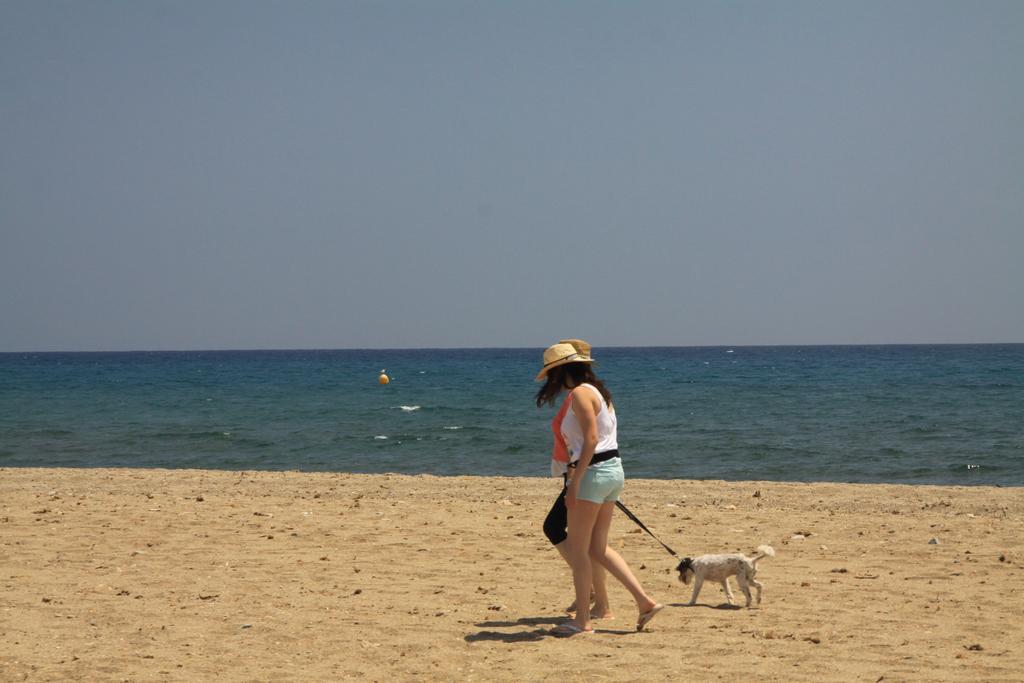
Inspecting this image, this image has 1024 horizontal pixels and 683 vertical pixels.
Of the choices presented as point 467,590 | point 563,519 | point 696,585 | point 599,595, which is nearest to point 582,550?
point 563,519

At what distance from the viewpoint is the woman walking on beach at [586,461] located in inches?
246

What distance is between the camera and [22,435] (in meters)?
28.5

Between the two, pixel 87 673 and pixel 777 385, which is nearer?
pixel 87 673

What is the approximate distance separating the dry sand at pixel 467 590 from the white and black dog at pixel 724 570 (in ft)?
0.64

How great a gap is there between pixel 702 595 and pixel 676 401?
33.3 meters

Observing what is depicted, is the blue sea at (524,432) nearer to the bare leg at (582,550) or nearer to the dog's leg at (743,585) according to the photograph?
the dog's leg at (743,585)

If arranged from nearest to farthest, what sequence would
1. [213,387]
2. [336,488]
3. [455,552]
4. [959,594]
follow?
[959,594] → [455,552] → [336,488] → [213,387]

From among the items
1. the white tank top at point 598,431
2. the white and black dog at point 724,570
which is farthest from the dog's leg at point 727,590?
the white tank top at point 598,431

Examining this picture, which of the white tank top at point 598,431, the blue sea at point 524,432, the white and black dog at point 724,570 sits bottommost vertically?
the blue sea at point 524,432

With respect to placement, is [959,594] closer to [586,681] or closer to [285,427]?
[586,681]

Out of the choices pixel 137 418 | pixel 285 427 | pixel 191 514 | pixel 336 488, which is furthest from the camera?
pixel 137 418

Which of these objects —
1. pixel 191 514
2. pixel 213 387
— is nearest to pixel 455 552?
pixel 191 514

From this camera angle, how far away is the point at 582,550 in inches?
257

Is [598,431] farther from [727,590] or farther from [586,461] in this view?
[727,590]
